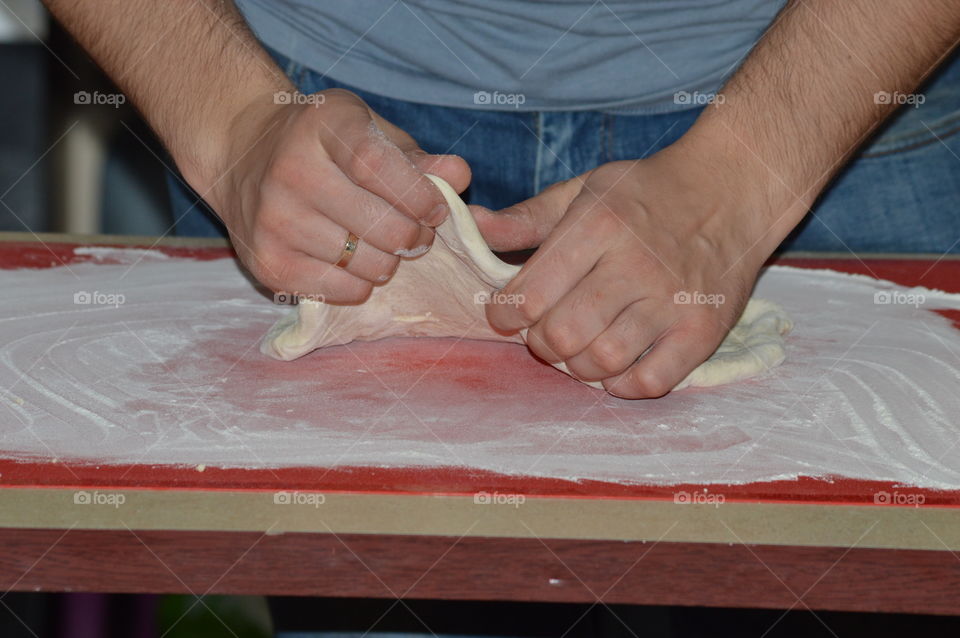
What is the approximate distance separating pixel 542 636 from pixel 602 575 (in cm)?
92

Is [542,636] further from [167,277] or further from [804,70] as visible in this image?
[804,70]

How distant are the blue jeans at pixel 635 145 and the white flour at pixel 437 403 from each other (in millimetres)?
211

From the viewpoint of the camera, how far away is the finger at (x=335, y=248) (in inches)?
A: 41.2

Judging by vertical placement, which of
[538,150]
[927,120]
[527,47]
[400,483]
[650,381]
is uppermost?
[927,120]

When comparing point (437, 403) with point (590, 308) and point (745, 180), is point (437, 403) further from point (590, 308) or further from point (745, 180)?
point (745, 180)

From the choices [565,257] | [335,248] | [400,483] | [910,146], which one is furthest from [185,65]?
[910,146]

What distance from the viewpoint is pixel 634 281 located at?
99 centimetres

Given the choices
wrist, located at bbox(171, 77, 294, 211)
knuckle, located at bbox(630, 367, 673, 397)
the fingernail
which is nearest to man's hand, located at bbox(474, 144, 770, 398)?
knuckle, located at bbox(630, 367, 673, 397)

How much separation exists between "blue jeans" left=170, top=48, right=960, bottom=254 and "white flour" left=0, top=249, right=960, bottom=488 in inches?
8.3

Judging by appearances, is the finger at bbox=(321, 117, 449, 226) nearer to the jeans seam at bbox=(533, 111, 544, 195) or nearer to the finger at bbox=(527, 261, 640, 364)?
the finger at bbox=(527, 261, 640, 364)

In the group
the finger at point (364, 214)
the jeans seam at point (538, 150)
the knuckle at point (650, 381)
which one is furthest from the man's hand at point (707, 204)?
the jeans seam at point (538, 150)

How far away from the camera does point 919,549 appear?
73 centimetres

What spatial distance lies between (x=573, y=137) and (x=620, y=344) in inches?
20.8

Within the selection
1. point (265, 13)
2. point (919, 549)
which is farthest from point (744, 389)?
point (265, 13)
